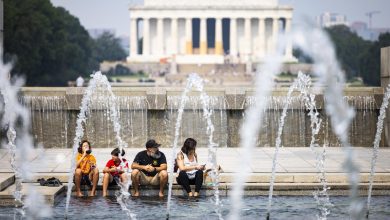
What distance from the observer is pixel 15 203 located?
17.4m

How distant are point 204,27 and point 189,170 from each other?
135m

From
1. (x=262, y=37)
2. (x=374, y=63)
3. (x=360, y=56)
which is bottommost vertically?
(x=374, y=63)

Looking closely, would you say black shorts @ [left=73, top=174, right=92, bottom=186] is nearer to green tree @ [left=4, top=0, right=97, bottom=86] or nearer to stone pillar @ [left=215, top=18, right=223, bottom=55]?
green tree @ [left=4, top=0, right=97, bottom=86]

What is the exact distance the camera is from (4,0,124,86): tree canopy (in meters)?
69.9

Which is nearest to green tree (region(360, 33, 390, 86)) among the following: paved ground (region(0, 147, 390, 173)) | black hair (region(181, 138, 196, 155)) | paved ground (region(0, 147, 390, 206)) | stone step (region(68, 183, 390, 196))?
paved ground (region(0, 147, 390, 173))

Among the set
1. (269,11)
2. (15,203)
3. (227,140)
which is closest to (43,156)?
(227,140)

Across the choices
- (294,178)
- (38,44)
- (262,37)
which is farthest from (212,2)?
(294,178)

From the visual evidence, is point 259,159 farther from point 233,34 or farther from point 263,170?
point 233,34

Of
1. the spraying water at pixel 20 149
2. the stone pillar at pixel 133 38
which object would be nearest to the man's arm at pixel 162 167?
the spraying water at pixel 20 149

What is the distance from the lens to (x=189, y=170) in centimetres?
1847

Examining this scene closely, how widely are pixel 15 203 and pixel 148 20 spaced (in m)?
136

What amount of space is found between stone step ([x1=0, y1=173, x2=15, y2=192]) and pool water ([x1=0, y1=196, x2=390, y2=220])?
3.77 feet

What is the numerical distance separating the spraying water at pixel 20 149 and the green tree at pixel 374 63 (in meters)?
60.9

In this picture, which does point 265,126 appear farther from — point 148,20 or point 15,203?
point 148,20
